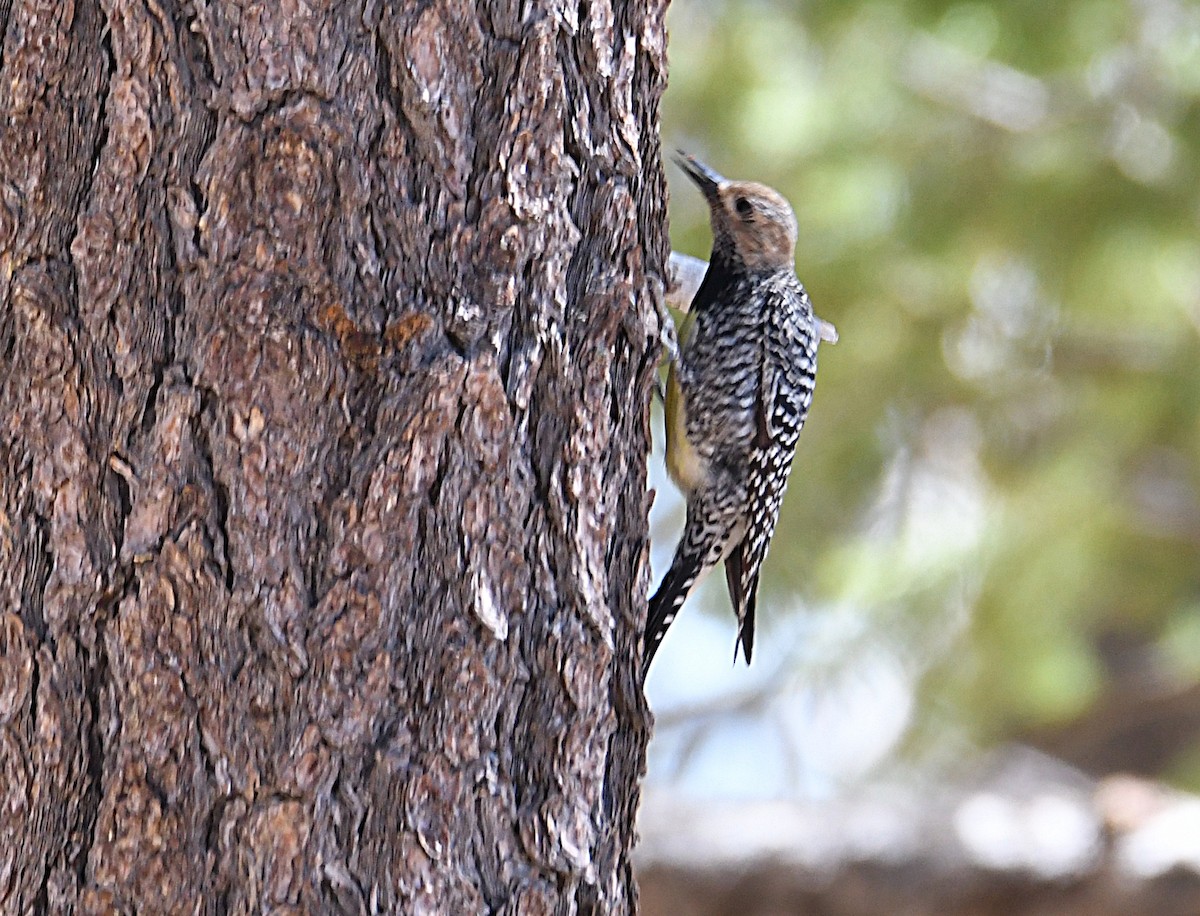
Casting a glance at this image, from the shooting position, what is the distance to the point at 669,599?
3061 mm

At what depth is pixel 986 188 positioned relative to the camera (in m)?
5.70

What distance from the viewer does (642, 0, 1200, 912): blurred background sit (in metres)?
5.53

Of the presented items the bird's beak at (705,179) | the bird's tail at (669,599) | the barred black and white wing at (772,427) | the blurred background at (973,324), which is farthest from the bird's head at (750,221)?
the blurred background at (973,324)

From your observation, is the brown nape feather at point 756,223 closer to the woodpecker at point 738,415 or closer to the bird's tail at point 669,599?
the woodpecker at point 738,415

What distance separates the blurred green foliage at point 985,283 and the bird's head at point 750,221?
63.9 inches

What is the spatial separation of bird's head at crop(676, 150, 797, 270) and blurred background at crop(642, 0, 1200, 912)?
4.51 ft

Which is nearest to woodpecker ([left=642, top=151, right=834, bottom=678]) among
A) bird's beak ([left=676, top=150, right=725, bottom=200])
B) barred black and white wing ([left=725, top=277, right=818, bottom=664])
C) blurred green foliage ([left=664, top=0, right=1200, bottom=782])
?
barred black and white wing ([left=725, top=277, right=818, bottom=664])

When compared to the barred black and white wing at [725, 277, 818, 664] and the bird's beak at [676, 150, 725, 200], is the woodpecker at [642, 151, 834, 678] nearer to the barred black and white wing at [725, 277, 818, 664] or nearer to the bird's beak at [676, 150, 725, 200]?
the barred black and white wing at [725, 277, 818, 664]

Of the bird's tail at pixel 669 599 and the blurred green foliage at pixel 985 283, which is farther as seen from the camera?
the blurred green foliage at pixel 985 283

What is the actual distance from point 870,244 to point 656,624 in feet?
10.4

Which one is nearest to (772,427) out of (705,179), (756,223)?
(756,223)

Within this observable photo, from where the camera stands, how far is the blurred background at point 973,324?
553cm

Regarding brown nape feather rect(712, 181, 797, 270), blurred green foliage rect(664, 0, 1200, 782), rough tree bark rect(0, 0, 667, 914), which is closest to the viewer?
rough tree bark rect(0, 0, 667, 914)

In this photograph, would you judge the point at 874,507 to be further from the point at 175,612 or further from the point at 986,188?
the point at 175,612
